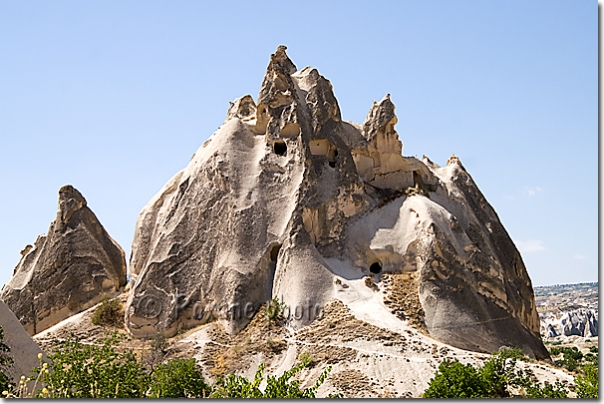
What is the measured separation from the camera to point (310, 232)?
28.5 metres

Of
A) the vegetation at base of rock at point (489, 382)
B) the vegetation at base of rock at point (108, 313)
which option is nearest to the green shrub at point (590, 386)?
the vegetation at base of rock at point (489, 382)

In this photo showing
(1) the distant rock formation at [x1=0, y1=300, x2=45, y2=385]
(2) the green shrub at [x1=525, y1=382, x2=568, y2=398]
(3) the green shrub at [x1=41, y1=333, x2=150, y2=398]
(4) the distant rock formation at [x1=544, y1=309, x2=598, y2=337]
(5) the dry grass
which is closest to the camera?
(3) the green shrub at [x1=41, y1=333, x2=150, y2=398]

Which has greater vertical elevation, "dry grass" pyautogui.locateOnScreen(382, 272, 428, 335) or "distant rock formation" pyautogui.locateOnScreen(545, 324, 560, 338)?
"distant rock formation" pyautogui.locateOnScreen(545, 324, 560, 338)

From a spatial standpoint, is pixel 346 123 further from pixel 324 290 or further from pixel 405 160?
pixel 324 290

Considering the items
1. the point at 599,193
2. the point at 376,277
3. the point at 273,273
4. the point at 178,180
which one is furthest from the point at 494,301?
the point at 599,193

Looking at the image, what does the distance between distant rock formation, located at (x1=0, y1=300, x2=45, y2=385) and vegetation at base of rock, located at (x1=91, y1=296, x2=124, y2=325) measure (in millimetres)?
12189

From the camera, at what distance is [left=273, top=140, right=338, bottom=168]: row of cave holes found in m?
30.3

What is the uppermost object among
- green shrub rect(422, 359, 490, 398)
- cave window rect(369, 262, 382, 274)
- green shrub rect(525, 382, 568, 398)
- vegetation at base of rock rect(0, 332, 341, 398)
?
cave window rect(369, 262, 382, 274)

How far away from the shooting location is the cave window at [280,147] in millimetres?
30516

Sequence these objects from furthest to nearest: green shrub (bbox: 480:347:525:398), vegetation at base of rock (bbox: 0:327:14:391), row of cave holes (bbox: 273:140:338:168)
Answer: row of cave holes (bbox: 273:140:338:168), green shrub (bbox: 480:347:525:398), vegetation at base of rock (bbox: 0:327:14:391)

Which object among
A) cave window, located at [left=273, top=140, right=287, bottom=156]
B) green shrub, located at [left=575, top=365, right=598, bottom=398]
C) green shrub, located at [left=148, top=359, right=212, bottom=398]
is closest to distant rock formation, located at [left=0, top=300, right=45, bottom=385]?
green shrub, located at [left=148, top=359, right=212, bottom=398]

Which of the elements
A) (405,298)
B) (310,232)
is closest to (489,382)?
(405,298)

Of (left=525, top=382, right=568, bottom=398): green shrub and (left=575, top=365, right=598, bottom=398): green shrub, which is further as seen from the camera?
(left=525, top=382, right=568, bottom=398): green shrub

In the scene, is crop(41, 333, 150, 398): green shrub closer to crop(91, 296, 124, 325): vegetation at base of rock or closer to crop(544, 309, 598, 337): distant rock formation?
crop(91, 296, 124, 325): vegetation at base of rock
